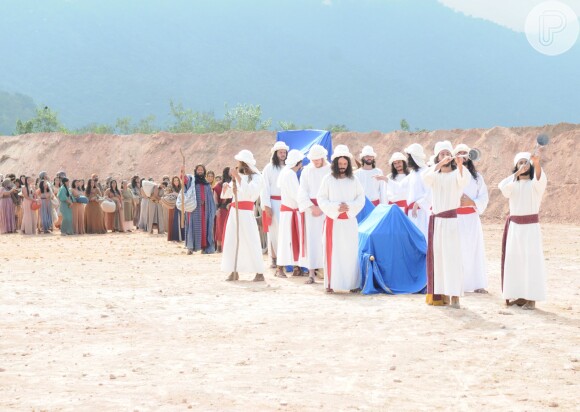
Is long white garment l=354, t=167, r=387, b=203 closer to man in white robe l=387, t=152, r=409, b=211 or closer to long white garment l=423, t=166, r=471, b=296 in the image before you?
man in white robe l=387, t=152, r=409, b=211

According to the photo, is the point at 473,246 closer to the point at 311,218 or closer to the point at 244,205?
the point at 311,218

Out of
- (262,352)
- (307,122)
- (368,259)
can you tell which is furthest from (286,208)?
(307,122)

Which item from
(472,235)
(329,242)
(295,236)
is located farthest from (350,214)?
(295,236)

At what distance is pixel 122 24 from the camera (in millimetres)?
159250

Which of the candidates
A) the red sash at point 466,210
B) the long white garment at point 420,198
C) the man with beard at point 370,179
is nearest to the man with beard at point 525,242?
the red sash at point 466,210

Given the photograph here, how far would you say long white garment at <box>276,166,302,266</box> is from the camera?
12555 millimetres

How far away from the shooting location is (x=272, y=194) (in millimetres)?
13648

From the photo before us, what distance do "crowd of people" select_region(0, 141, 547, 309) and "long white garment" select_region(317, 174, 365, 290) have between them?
1 cm

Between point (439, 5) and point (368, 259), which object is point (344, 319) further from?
point (439, 5)

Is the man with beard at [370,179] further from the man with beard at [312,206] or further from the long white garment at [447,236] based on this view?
the long white garment at [447,236]

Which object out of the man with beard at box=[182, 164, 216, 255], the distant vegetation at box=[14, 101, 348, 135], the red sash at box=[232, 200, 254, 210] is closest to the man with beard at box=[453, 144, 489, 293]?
the red sash at box=[232, 200, 254, 210]

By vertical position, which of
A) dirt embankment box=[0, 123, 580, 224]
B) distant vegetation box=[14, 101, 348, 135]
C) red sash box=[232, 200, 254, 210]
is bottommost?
red sash box=[232, 200, 254, 210]

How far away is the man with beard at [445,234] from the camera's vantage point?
9.55 meters

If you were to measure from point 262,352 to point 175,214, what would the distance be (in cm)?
1235
